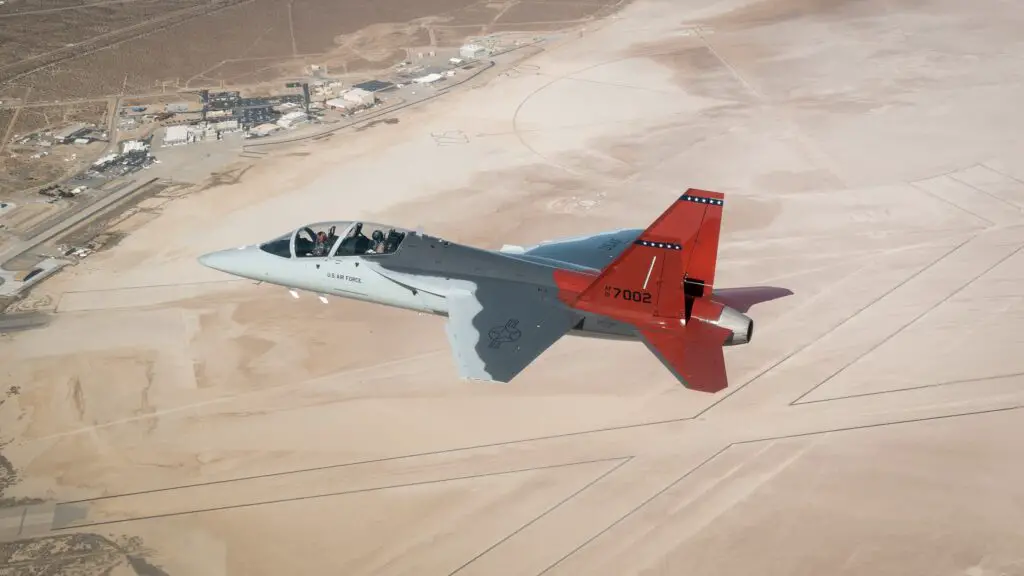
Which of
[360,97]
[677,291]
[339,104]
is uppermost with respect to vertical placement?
[360,97]

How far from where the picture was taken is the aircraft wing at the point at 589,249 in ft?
92.2

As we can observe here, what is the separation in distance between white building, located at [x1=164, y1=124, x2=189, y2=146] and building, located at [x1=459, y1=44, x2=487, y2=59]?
2098 cm

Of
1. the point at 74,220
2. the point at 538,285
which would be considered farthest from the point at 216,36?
the point at 538,285

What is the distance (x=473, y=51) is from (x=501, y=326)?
130ft

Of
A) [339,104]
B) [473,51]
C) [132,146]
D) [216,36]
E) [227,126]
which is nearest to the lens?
[132,146]

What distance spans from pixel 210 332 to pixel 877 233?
2715 centimetres

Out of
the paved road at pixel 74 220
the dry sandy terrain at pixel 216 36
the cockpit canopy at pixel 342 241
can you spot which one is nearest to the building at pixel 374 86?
the dry sandy terrain at pixel 216 36

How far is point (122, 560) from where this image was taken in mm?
20391

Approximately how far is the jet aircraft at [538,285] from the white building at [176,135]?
68.1 ft

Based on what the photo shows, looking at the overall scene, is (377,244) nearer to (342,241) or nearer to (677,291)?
(342,241)

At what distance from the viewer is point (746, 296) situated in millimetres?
25875

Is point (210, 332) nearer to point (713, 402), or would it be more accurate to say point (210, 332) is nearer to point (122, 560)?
point (122, 560)

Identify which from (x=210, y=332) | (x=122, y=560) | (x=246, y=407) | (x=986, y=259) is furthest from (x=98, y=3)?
(x=986, y=259)

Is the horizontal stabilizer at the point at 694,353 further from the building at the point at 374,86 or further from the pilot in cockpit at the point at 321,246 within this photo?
the building at the point at 374,86
